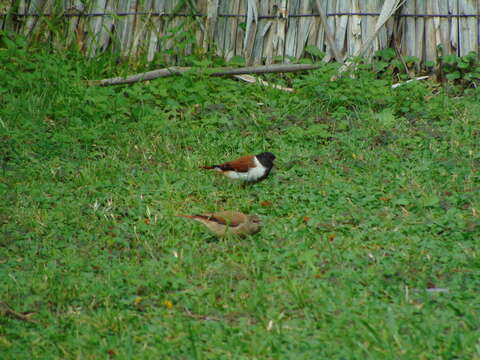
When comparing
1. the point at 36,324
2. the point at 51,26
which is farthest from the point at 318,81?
the point at 36,324

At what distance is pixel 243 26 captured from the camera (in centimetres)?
924

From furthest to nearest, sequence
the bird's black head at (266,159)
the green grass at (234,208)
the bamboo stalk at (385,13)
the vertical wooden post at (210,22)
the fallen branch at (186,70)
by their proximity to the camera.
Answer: the vertical wooden post at (210,22)
the fallen branch at (186,70)
the bamboo stalk at (385,13)
the bird's black head at (266,159)
the green grass at (234,208)

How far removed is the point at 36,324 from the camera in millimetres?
4434

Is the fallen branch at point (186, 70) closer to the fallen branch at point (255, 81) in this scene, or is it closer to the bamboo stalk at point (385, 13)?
the fallen branch at point (255, 81)

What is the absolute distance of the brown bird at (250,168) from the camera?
6609 millimetres

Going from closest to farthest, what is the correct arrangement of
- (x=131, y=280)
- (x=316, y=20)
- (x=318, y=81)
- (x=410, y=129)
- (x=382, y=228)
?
(x=131, y=280) → (x=382, y=228) → (x=410, y=129) → (x=318, y=81) → (x=316, y=20)

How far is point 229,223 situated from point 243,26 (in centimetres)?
439

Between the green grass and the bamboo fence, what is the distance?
0.45m

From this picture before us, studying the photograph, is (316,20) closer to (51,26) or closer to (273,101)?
(273,101)

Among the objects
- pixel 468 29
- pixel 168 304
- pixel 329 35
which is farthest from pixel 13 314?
pixel 468 29

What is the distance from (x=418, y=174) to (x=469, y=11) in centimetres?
294

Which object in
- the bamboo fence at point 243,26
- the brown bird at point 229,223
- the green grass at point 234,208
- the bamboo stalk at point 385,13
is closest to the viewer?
the green grass at point 234,208

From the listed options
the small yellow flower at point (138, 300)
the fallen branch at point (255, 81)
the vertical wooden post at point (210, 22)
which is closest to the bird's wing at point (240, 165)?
the small yellow flower at point (138, 300)

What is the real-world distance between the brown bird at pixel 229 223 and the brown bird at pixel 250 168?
3.57 feet
